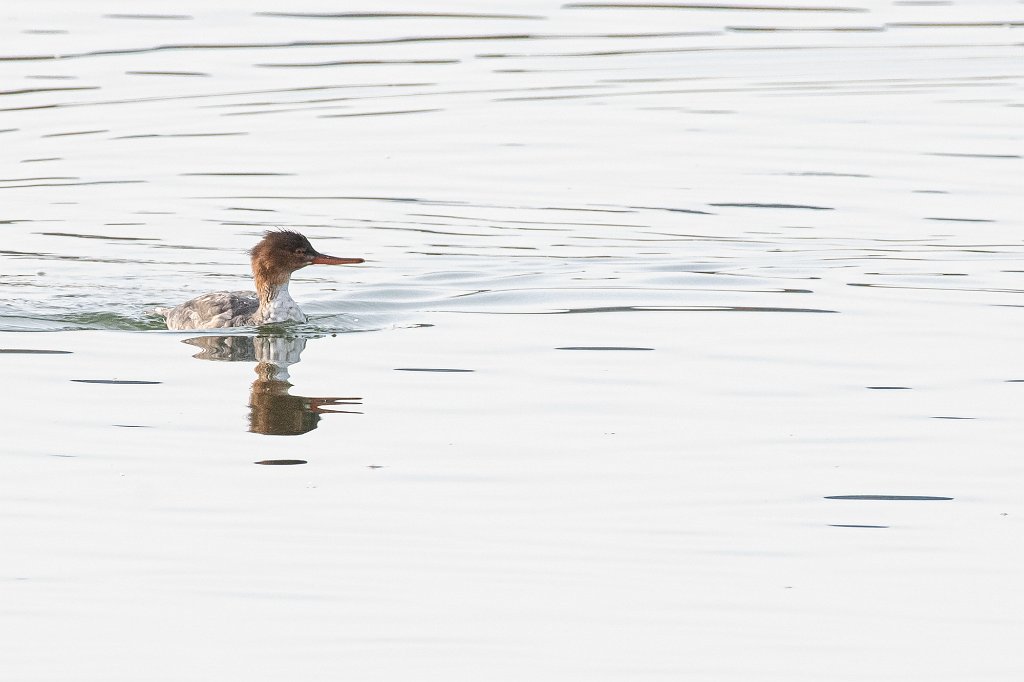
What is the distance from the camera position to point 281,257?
1266cm

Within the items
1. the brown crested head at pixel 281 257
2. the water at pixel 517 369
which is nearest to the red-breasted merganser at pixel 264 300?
the brown crested head at pixel 281 257

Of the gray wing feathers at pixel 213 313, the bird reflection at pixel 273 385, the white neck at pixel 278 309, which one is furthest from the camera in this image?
the white neck at pixel 278 309

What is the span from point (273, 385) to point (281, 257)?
79.2 inches

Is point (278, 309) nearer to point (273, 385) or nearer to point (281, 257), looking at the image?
point (281, 257)

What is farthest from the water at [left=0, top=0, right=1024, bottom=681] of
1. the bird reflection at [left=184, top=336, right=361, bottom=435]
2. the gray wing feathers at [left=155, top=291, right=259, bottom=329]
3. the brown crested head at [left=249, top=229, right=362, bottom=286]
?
the brown crested head at [left=249, top=229, right=362, bottom=286]

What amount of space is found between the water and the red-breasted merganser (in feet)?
0.67

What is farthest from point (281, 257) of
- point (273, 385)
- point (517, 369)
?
point (517, 369)

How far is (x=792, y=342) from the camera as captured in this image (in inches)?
453

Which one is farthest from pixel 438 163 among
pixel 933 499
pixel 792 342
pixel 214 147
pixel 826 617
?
pixel 826 617

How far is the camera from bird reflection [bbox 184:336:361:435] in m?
9.82

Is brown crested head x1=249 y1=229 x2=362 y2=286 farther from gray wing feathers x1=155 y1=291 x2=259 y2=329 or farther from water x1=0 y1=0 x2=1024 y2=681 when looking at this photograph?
water x1=0 y1=0 x2=1024 y2=681

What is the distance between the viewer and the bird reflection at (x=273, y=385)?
9820 mm

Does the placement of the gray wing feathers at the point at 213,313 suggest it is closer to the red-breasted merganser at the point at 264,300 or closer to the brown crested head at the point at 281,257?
the red-breasted merganser at the point at 264,300

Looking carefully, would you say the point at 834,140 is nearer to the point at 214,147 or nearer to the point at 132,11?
the point at 214,147
